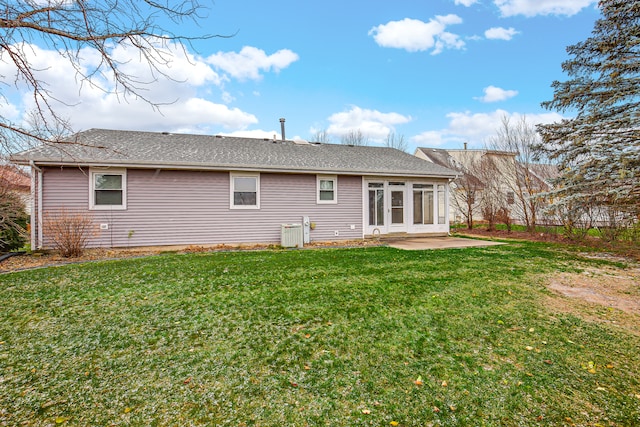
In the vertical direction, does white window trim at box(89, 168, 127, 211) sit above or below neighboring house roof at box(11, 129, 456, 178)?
below

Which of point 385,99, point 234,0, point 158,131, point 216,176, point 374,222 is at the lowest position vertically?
point 374,222

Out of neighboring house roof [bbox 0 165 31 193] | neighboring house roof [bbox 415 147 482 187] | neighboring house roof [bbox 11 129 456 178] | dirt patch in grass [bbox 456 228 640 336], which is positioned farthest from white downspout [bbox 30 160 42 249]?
neighboring house roof [bbox 415 147 482 187]

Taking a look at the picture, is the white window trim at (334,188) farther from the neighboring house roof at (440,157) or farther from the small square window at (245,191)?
the neighboring house roof at (440,157)

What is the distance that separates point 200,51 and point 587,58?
1118 cm

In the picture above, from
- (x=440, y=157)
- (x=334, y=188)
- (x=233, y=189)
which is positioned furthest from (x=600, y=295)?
(x=440, y=157)

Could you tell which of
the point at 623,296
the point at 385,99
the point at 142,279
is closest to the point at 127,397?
the point at 142,279

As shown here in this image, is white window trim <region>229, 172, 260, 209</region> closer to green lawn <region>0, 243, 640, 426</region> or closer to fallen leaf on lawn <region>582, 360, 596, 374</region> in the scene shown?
green lawn <region>0, 243, 640, 426</region>

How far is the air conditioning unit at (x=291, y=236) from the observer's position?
33.4 ft

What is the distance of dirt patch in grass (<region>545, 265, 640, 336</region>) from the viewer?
13.4 ft

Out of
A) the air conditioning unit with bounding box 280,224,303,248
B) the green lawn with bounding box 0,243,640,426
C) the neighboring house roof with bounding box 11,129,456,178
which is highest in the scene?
the neighboring house roof with bounding box 11,129,456,178

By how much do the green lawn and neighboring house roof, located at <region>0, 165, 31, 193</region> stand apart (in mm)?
3481

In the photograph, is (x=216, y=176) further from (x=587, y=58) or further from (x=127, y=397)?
(x=587, y=58)

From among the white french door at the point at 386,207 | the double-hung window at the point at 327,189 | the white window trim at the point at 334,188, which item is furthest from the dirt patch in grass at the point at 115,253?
the double-hung window at the point at 327,189

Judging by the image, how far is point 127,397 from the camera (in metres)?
2.32
